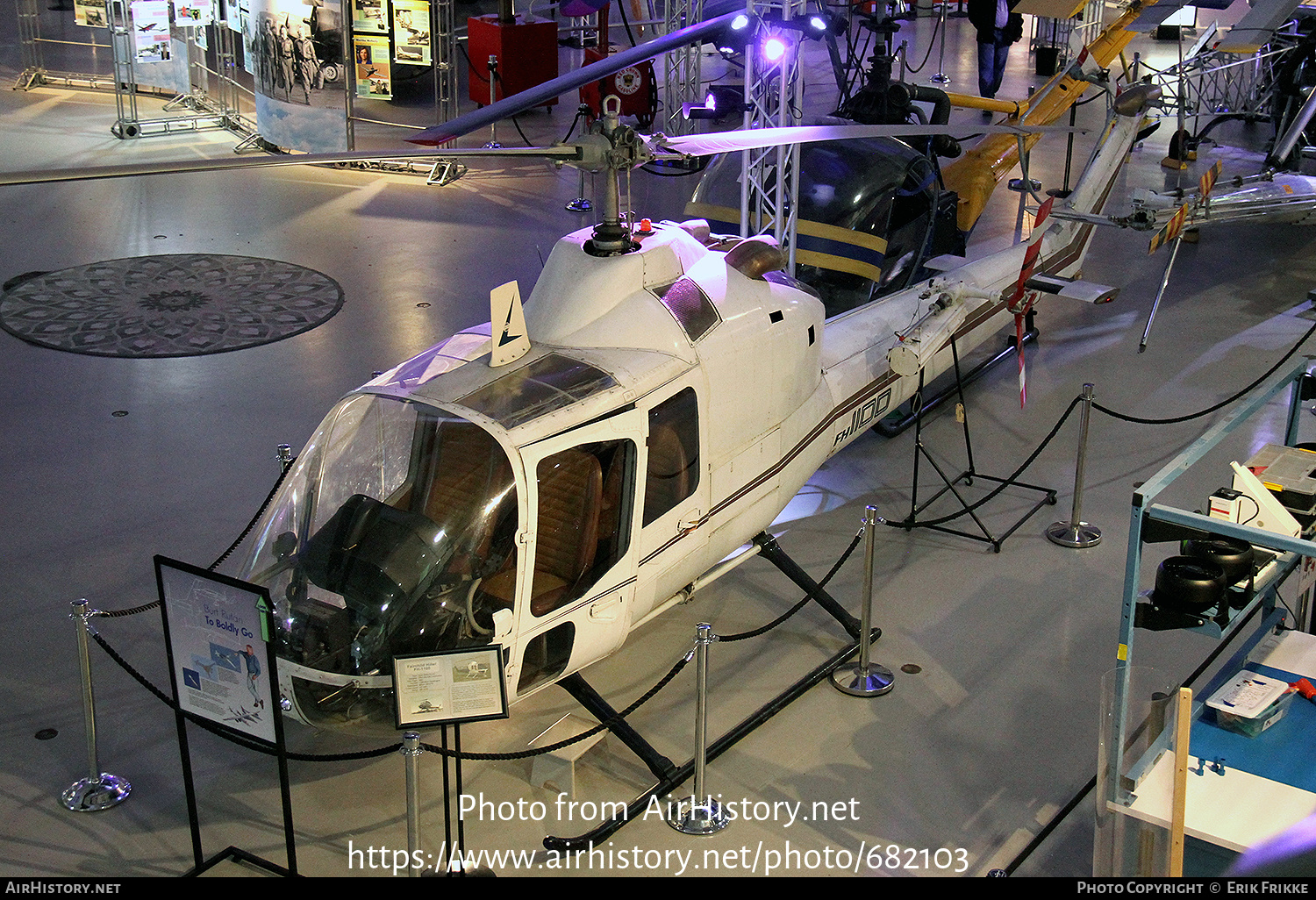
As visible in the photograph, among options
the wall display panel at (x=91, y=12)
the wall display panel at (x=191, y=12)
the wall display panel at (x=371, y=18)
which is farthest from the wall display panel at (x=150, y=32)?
the wall display panel at (x=371, y=18)

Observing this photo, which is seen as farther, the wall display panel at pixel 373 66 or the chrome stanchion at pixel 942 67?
the chrome stanchion at pixel 942 67

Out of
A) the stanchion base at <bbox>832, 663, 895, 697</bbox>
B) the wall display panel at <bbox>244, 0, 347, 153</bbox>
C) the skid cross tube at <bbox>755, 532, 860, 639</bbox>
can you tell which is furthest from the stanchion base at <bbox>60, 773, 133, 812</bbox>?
the wall display panel at <bbox>244, 0, 347, 153</bbox>

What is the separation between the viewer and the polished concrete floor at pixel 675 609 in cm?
524

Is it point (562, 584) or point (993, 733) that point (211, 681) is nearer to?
point (562, 584)

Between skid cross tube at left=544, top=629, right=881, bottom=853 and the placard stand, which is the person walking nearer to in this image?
skid cross tube at left=544, top=629, right=881, bottom=853

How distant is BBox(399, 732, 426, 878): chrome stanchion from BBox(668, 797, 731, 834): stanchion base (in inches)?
44.0

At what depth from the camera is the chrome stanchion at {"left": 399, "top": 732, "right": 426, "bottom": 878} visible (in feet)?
14.8

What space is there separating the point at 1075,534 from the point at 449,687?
14.7 ft

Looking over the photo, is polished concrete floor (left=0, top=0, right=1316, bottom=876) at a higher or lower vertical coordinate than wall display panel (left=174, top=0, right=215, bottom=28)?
lower

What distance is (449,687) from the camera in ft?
15.1

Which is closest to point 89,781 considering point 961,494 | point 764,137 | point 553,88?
point 553,88

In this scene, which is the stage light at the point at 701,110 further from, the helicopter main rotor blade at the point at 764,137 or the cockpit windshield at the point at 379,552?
the cockpit windshield at the point at 379,552

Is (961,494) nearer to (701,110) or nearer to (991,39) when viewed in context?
(701,110)

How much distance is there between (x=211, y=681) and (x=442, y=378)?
1.52 m
